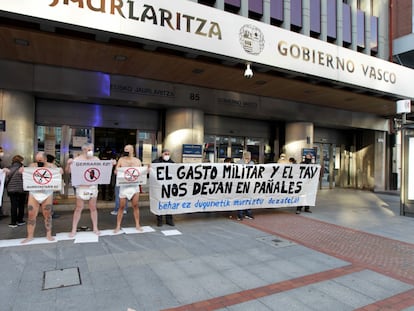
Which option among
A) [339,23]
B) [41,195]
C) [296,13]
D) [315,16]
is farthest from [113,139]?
[339,23]

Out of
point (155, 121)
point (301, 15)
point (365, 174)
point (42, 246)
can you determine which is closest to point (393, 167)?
point (365, 174)

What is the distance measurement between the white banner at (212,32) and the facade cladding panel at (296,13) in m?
3.47

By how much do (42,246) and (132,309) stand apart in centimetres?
299

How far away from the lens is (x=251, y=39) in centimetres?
813

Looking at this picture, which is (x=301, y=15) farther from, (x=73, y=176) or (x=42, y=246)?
(x=42, y=246)

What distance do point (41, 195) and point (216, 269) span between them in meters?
3.63

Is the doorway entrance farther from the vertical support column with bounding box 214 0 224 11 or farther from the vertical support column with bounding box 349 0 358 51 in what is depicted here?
the vertical support column with bounding box 349 0 358 51

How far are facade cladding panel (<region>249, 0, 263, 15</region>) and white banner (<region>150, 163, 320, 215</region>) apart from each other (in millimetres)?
6270

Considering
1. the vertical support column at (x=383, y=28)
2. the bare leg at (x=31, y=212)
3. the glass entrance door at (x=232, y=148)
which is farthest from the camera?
the vertical support column at (x=383, y=28)

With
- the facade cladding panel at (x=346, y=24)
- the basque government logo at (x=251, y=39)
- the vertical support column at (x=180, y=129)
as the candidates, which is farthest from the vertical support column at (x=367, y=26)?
the vertical support column at (x=180, y=129)

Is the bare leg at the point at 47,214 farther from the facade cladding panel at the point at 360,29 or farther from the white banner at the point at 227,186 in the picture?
the facade cladding panel at the point at 360,29

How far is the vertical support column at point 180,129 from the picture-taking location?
1139 centimetres

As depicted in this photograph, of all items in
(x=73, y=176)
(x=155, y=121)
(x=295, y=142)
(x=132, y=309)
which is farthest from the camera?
(x=295, y=142)

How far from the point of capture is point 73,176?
6.14 meters
